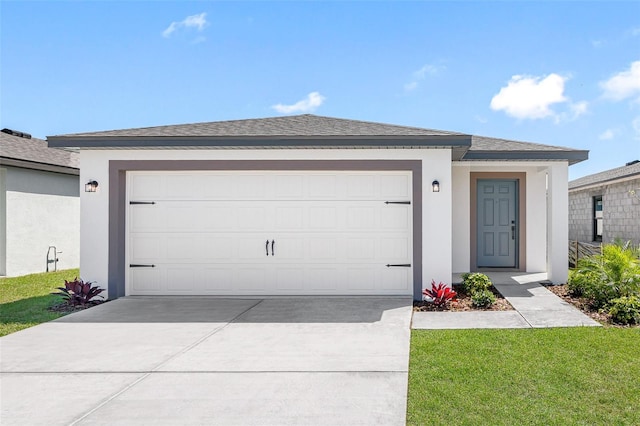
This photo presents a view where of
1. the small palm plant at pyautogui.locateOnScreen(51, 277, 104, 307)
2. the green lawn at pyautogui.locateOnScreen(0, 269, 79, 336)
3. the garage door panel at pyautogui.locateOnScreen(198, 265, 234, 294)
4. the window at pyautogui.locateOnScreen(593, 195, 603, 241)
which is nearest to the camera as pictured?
the green lawn at pyautogui.locateOnScreen(0, 269, 79, 336)

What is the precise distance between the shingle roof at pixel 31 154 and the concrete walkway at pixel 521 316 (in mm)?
10692

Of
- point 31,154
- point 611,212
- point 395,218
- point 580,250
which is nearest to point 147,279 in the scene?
point 395,218

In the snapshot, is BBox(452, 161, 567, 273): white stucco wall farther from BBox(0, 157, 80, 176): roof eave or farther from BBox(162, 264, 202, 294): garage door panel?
BBox(0, 157, 80, 176): roof eave

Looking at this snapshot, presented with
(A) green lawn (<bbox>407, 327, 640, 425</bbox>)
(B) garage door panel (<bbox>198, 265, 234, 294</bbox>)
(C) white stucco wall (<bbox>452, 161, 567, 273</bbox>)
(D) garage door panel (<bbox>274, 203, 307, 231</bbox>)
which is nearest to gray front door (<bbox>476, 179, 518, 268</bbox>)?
(C) white stucco wall (<bbox>452, 161, 567, 273</bbox>)

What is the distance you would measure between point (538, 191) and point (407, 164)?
4706 mm

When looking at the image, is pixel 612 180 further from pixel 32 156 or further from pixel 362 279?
pixel 32 156

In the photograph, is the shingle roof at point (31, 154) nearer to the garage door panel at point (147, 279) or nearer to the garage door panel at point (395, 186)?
the garage door panel at point (147, 279)

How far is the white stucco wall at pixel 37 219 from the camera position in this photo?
12.1 m

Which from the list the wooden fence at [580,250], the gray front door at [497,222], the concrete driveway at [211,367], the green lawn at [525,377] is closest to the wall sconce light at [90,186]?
the concrete driveway at [211,367]

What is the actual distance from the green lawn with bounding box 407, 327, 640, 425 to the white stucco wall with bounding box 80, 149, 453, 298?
239 cm

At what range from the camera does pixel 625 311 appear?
6383mm

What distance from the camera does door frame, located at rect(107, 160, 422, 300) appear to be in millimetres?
8133

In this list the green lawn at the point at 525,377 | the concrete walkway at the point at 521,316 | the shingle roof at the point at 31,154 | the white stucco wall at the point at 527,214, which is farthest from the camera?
the shingle roof at the point at 31,154

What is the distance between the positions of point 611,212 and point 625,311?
9681mm
